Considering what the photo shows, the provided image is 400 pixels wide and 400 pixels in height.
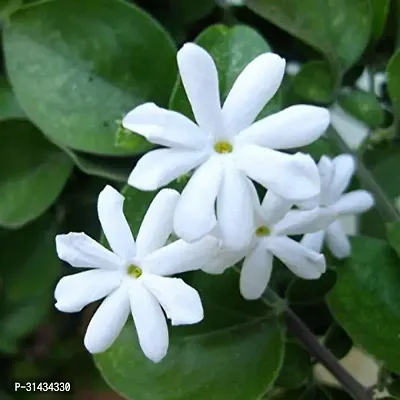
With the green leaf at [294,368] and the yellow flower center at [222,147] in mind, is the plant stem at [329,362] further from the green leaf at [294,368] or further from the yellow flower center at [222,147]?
the yellow flower center at [222,147]

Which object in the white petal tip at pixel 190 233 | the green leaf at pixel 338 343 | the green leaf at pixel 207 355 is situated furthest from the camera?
the green leaf at pixel 338 343

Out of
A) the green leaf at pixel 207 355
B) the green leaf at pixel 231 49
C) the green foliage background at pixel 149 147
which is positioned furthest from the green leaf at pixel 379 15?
the green leaf at pixel 207 355

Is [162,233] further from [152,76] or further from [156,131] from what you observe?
[152,76]

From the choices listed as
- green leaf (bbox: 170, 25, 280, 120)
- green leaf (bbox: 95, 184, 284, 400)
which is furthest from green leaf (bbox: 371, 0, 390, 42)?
green leaf (bbox: 95, 184, 284, 400)

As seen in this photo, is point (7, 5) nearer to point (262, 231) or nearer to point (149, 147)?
point (149, 147)

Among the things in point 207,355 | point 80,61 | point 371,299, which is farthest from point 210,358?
point 80,61
